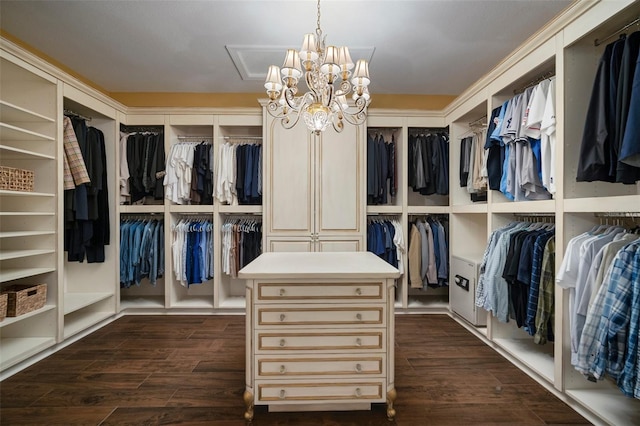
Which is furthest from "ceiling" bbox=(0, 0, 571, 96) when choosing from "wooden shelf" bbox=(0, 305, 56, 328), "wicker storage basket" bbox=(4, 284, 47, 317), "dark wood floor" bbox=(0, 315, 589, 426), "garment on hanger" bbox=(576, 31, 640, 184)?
"dark wood floor" bbox=(0, 315, 589, 426)

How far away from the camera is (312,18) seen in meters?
2.41

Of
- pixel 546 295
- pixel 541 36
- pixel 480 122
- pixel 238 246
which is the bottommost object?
pixel 546 295

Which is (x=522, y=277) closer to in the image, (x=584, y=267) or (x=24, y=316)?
(x=584, y=267)

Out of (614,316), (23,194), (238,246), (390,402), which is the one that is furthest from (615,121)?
(23,194)

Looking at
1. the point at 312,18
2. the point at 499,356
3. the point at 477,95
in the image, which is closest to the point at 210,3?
the point at 312,18

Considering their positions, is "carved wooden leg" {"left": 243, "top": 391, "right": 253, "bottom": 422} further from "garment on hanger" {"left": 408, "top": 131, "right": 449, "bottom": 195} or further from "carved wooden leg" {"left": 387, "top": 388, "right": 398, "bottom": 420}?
"garment on hanger" {"left": 408, "top": 131, "right": 449, "bottom": 195}

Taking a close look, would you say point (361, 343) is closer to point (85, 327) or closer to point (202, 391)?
point (202, 391)

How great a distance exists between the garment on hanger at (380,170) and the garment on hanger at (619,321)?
88.5 inches

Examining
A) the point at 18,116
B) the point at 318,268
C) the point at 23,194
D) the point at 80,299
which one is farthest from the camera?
the point at 80,299

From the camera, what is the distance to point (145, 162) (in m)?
3.61

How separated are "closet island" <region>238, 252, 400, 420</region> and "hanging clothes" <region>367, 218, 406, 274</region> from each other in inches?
72.8

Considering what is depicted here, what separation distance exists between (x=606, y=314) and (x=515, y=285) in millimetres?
928

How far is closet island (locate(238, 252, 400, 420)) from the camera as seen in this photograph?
1.75m

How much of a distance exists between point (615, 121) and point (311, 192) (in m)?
2.47
